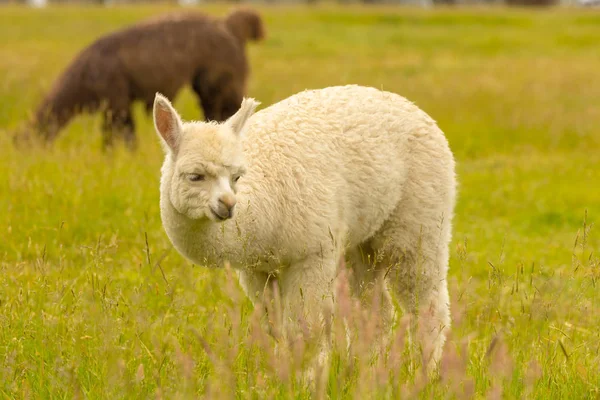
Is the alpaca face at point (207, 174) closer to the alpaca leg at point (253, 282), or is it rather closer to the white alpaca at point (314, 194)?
the white alpaca at point (314, 194)

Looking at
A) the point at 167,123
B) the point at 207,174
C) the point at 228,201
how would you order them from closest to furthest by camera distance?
the point at 228,201 → the point at 207,174 → the point at 167,123

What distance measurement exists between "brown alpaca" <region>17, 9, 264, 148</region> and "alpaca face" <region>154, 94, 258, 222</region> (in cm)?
489

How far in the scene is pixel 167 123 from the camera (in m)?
3.49

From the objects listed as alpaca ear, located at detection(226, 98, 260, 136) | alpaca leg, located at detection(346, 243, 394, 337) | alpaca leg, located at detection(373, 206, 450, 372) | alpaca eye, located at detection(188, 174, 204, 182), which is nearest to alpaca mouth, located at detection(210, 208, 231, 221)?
alpaca eye, located at detection(188, 174, 204, 182)

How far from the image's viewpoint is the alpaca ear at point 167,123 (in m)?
3.44

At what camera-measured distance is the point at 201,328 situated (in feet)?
12.5

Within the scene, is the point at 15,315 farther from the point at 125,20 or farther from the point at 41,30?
the point at 125,20

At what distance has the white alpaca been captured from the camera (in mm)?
3443

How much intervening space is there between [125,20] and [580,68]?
13200 mm

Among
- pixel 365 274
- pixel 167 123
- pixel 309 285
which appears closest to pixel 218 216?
pixel 167 123

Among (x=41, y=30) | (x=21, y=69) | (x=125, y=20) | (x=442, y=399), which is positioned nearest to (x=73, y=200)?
(x=442, y=399)

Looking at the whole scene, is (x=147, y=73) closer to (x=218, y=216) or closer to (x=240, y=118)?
(x=240, y=118)

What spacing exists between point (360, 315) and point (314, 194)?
1.22m

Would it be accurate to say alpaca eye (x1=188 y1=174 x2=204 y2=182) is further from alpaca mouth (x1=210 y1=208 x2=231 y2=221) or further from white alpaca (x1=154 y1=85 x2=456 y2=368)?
alpaca mouth (x1=210 y1=208 x2=231 y2=221)
